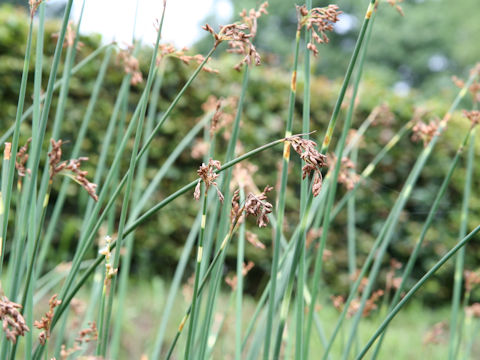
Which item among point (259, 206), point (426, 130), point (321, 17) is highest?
point (321, 17)

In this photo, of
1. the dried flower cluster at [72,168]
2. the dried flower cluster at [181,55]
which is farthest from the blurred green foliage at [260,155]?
the dried flower cluster at [72,168]

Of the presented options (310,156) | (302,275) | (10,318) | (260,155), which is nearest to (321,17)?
(310,156)

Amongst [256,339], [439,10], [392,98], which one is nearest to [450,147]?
[392,98]

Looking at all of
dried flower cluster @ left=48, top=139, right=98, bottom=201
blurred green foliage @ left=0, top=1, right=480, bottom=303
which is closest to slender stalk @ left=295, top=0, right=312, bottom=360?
dried flower cluster @ left=48, top=139, right=98, bottom=201

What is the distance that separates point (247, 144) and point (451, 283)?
2485 mm

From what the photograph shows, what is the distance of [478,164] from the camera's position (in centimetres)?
461

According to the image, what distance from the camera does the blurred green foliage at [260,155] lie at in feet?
10.7

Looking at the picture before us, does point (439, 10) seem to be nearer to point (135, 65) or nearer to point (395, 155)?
point (395, 155)

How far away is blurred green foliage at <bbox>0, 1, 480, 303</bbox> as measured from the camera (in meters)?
3.25

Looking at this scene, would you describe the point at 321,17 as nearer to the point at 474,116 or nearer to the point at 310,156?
the point at 310,156

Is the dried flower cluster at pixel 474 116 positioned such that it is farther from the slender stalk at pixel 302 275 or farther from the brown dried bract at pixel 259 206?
the brown dried bract at pixel 259 206

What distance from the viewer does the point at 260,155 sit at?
405cm

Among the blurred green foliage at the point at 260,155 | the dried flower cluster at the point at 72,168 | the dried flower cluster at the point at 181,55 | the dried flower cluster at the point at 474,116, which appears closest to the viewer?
the dried flower cluster at the point at 72,168

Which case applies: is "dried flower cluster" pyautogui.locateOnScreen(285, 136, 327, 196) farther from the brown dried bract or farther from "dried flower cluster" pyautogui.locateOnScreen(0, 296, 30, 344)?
"dried flower cluster" pyautogui.locateOnScreen(0, 296, 30, 344)
